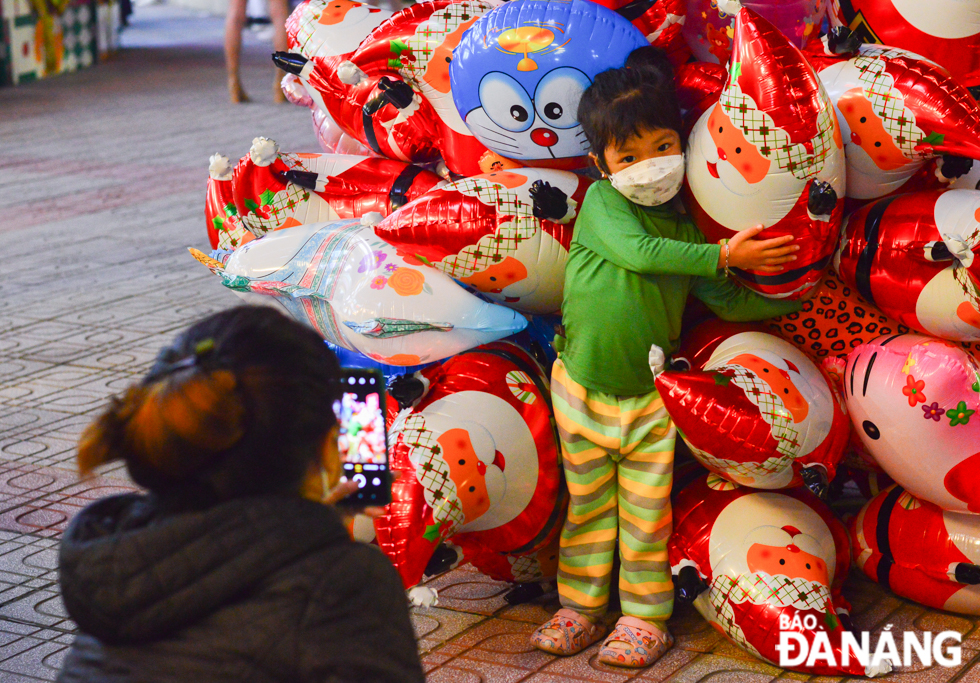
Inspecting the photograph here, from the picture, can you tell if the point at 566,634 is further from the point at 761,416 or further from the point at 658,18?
the point at 658,18

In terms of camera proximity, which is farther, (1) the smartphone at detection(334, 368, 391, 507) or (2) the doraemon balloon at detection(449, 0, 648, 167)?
(2) the doraemon balloon at detection(449, 0, 648, 167)

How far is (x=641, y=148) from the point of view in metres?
2.15

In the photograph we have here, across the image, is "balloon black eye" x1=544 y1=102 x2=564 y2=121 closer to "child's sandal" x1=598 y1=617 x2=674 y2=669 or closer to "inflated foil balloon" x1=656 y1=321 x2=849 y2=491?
"inflated foil balloon" x1=656 y1=321 x2=849 y2=491

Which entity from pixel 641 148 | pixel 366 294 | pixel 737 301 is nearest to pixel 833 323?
pixel 737 301

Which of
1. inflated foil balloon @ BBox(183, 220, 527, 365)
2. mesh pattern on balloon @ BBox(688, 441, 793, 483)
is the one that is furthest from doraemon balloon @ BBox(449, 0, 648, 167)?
mesh pattern on balloon @ BBox(688, 441, 793, 483)

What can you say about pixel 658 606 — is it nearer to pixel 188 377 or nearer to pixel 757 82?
pixel 757 82

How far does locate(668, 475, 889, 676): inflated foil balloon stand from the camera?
2.16m

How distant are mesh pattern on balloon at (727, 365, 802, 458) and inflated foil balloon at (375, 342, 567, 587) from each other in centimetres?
44

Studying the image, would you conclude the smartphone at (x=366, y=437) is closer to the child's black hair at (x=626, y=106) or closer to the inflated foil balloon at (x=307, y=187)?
the child's black hair at (x=626, y=106)

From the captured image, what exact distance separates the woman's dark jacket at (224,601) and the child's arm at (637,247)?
110cm

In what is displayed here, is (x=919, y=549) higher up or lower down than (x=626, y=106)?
lower down

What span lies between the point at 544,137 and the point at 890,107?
0.70 m

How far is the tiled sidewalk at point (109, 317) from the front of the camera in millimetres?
2311

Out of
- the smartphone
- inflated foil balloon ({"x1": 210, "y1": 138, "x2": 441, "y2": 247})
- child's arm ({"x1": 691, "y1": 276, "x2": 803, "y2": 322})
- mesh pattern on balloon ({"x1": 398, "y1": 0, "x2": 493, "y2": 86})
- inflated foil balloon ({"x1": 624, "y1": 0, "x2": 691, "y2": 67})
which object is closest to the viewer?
the smartphone
